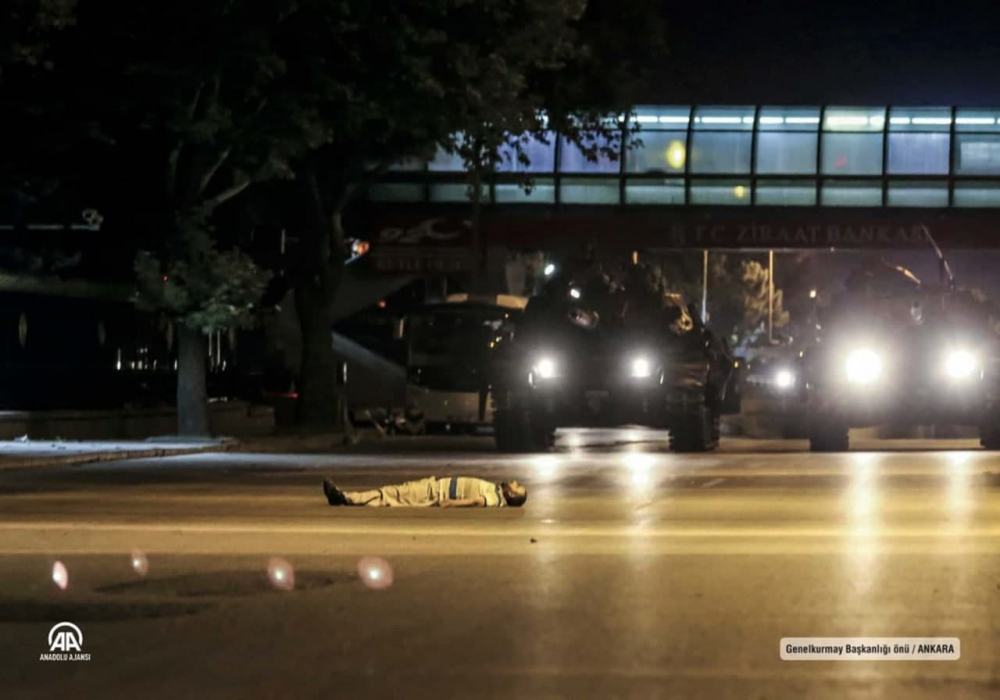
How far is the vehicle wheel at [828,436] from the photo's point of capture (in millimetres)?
30750

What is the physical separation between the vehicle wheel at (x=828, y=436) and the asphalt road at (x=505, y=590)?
9.44m

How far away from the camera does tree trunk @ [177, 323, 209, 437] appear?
110ft

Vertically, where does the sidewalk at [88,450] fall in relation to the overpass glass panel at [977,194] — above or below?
below

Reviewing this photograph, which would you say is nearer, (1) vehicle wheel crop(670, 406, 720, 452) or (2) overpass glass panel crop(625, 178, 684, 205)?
(1) vehicle wheel crop(670, 406, 720, 452)

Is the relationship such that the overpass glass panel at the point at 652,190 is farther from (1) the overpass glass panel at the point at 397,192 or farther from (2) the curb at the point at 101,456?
(2) the curb at the point at 101,456

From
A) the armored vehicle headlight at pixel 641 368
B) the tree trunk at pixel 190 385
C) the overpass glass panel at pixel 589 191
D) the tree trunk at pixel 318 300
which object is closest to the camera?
the armored vehicle headlight at pixel 641 368

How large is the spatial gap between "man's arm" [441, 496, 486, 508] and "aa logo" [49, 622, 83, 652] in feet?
25.5

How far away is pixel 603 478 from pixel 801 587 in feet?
37.1

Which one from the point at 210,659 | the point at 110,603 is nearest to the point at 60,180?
the point at 110,603

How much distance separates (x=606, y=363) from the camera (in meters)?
30.7

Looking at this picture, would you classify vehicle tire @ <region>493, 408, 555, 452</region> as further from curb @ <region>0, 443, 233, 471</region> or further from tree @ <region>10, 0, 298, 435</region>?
tree @ <region>10, 0, 298, 435</region>

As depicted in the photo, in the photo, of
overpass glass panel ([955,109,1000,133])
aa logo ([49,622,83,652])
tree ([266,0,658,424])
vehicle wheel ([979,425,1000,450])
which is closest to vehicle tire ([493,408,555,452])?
tree ([266,0,658,424])

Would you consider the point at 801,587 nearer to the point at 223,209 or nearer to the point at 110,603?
the point at 110,603

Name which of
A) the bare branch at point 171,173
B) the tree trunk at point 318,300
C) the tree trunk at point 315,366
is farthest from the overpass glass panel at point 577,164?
the bare branch at point 171,173
